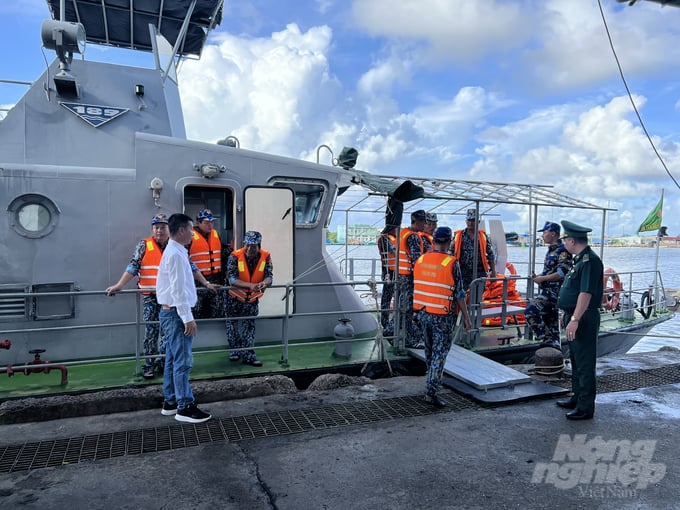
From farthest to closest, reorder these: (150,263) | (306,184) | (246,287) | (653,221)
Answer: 1. (653,221)
2. (306,184)
3. (246,287)
4. (150,263)

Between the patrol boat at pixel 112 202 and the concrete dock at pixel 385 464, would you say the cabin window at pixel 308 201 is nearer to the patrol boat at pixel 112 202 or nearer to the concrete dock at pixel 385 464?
the patrol boat at pixel 112 202

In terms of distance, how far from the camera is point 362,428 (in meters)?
4.19

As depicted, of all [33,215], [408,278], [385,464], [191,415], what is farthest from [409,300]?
[33,215]

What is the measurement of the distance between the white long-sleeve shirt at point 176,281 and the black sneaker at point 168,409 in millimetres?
913

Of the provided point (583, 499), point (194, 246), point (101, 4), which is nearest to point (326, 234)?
point (194, 246)

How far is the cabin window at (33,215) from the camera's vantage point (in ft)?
17.5

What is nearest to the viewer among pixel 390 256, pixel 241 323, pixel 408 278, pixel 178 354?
pixel 178 354

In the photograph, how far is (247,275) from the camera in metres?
5.62

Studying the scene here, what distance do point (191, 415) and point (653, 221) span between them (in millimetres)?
11633

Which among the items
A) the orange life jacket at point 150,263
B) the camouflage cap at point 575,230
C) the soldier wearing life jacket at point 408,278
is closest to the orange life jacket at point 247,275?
the orange life jacket at point 150,263

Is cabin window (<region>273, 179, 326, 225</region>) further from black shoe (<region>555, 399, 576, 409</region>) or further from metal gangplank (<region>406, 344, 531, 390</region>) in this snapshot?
black shoe (<region>555, 399, 576, 409</region>)

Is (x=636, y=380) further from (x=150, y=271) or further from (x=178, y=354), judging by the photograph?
(x=150, y=271)

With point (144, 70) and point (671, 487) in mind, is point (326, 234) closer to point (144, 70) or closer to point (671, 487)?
point (144, 70)

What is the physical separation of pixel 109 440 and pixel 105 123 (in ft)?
13.1
